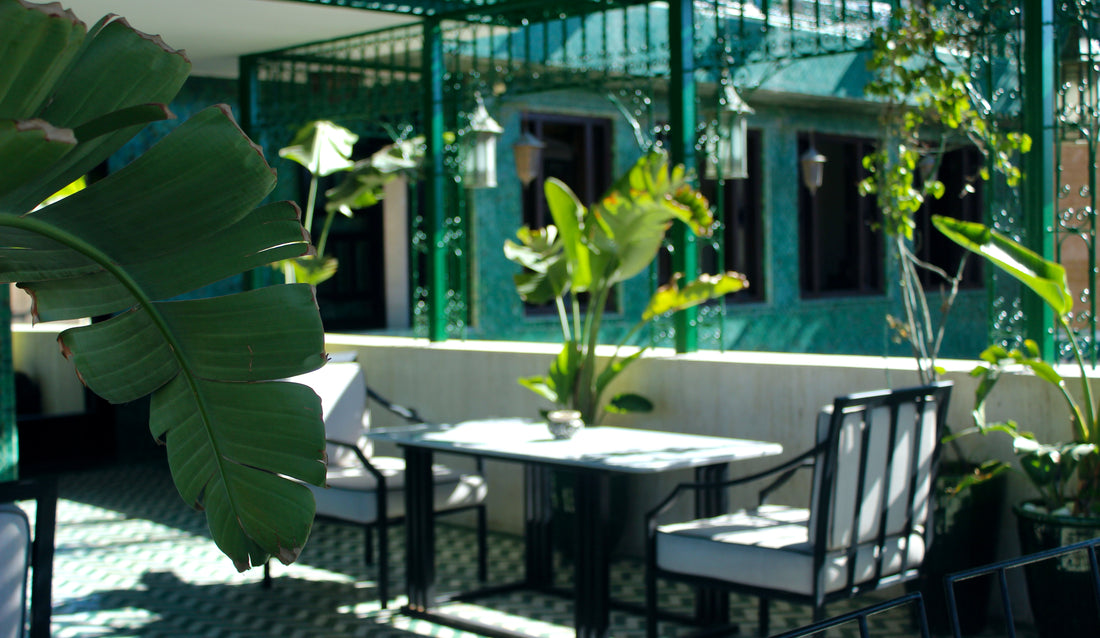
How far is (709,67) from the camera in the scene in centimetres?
659

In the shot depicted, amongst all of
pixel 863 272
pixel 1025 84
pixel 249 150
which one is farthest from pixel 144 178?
pixel 863 272

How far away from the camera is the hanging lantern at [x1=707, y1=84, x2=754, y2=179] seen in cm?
668

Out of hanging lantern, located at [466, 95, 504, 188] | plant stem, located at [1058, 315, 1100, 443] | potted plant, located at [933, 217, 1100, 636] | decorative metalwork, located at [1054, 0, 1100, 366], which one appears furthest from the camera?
hanging lantern, located at [466, 95, 504, 188]

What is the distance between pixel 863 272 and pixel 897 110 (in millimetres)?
9427

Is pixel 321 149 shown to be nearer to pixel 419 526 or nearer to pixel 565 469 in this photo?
pixel 419 526

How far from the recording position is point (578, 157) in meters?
12.1

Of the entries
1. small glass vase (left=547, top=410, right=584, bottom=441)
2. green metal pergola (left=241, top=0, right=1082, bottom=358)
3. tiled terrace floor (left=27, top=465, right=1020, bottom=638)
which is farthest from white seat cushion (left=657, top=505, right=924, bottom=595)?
green metal pergola (left=241, top=0, right=1082, bottom=358)

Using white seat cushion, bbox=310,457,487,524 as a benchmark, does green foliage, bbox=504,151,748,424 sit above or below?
above

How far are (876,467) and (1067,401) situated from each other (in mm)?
992

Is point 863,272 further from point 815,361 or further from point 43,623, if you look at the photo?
point 43,623

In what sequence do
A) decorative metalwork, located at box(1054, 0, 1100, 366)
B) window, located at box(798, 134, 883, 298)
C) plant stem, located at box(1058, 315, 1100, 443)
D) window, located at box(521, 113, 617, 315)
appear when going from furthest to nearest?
window, located at box(798, 134, 883, 298), window, located at box(521, 113, 617, 315), decorative metalwork, located at box(1054, 0, 1100, 366), plant stem, located at box(1058, 315, 1100, 443)

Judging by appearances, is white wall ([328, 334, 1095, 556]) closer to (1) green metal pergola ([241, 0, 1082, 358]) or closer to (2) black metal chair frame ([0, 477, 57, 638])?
(1) green metal pergola ([241, 0, 1082, 358])

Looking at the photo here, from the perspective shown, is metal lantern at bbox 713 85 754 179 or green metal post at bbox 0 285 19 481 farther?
metal lantern at bbox 713 85 754 179

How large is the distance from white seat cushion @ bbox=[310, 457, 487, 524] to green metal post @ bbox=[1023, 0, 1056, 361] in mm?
2690
